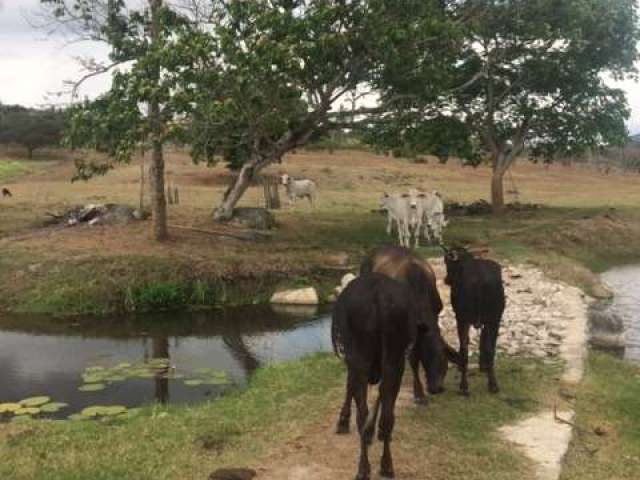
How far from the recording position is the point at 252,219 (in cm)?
2509

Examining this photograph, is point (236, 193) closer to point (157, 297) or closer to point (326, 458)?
point (157, 297)

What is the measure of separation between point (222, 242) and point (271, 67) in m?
5.68

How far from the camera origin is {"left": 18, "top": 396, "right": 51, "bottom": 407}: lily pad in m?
11.5

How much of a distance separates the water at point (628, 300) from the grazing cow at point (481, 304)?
5.92m

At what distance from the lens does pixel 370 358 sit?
705cm

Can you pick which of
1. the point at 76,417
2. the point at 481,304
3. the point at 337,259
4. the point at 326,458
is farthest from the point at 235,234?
the point at 326,458

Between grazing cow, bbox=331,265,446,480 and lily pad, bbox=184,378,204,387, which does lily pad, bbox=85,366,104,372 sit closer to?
lily pad, bbox=184,378,204,387

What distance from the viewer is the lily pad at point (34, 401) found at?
37.6 feet

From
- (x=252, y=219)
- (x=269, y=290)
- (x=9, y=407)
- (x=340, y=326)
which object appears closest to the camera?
(x=340, y=326)

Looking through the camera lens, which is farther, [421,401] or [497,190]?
[497,190]

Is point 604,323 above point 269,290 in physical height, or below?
above

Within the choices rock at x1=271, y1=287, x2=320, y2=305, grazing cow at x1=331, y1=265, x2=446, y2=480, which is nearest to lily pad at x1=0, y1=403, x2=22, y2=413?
grazing cow at x1=331, y1=265, x2=446, y2=480

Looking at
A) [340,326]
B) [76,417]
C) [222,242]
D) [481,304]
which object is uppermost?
[340,326]

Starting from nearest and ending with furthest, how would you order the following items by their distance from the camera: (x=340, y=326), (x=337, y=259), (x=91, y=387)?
(x=340, y=326)
(x=91, y=387)
(x=337, y=259)
